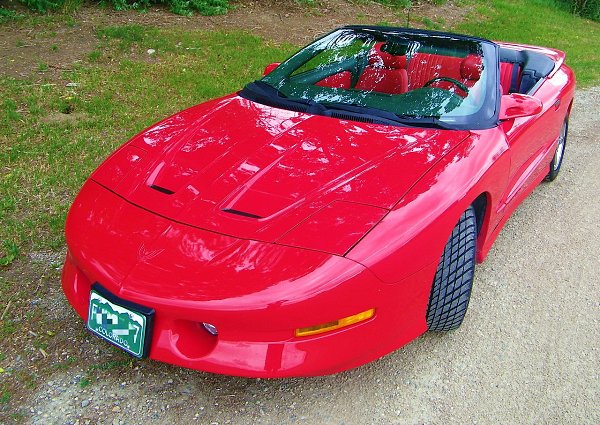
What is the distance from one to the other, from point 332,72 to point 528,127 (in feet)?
3.81

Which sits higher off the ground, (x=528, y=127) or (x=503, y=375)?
(x=528, y=127)

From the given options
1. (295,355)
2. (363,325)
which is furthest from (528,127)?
(295,355)

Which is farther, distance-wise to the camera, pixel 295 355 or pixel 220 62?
pixel 220 62

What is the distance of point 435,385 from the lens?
7.32 ft

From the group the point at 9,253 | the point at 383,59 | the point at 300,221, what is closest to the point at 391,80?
the point at 383,59

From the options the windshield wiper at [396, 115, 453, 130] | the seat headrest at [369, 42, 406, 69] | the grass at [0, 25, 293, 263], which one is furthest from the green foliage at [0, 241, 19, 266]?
A: the seat headrest at [369, 42, 406, 69]

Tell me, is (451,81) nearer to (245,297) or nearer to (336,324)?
(336,324)

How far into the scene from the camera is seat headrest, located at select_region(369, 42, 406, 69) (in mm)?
3236

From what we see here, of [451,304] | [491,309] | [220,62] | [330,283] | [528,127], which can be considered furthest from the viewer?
[220,62]

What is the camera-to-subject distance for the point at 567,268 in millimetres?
3113

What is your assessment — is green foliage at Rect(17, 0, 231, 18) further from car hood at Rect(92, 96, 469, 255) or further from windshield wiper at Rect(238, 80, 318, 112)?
car hood at Rect(92, 96, 469, 255)

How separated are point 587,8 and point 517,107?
14625mm

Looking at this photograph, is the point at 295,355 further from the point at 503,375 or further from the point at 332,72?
the point at 332,72

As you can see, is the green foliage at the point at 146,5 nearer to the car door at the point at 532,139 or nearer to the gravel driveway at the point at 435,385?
the car door at the point at 532,139
